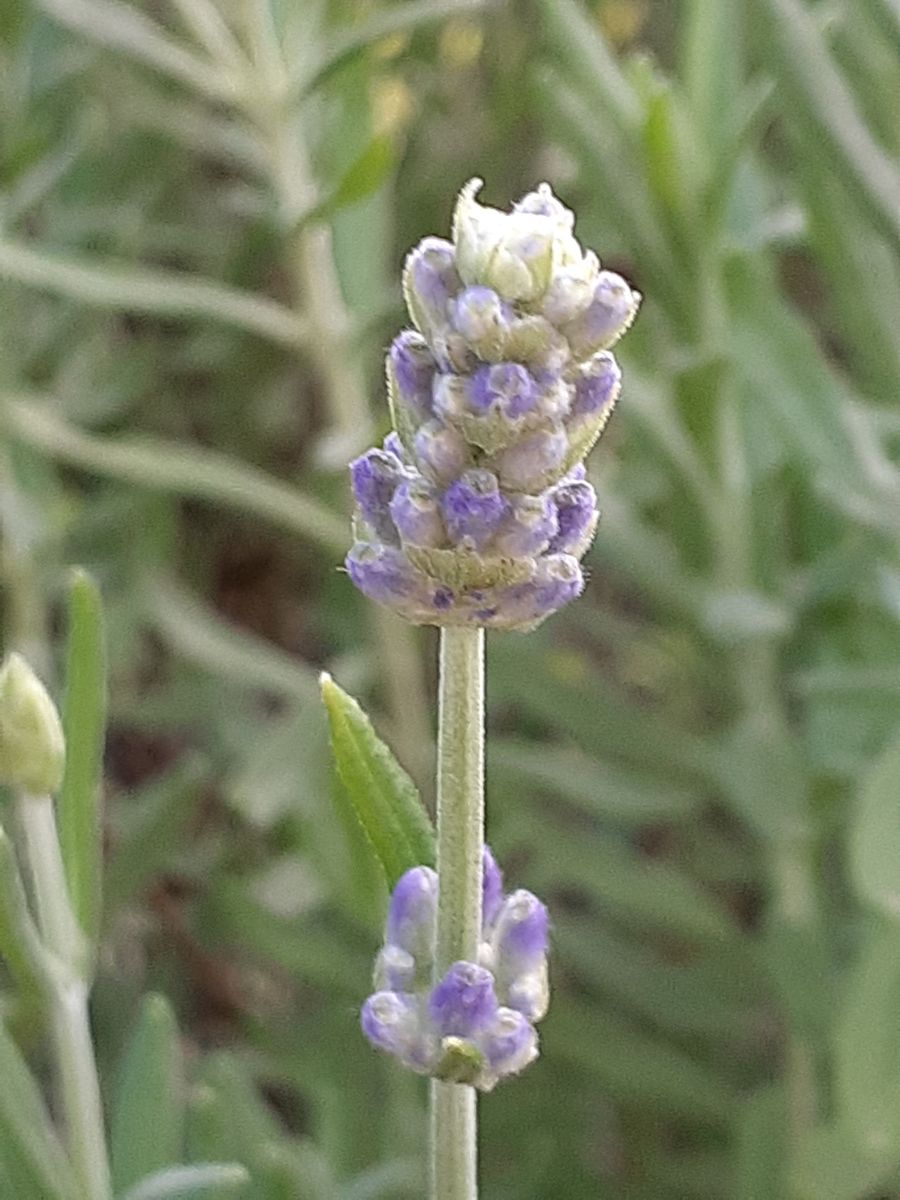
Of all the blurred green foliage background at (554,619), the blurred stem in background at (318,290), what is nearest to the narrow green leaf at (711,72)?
the blurred green foliage background at (554,619)

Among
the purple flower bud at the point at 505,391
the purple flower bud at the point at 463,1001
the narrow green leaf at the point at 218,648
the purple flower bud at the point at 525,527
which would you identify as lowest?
the purple flower bud at the point at 463,1001

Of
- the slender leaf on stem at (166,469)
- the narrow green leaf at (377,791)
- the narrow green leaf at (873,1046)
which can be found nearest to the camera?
the narrow green leaf at (377,791)

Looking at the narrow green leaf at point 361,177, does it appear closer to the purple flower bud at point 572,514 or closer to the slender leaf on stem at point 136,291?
the slender leaf on stem at point 136,291

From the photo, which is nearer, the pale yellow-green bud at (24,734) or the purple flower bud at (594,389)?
the purple flower bud at (594,389)

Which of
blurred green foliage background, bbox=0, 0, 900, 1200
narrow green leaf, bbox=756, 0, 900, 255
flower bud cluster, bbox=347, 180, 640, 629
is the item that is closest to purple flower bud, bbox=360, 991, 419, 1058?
flower bud cluster, bbox=347, 180, 640, 629

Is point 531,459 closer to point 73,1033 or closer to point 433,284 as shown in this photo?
point 433,284

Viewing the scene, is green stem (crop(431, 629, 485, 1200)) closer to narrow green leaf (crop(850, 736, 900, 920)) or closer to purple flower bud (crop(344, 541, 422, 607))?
purple flower bud (crop(344, 541, 422, 607))

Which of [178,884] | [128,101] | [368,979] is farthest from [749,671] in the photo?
[128,101]

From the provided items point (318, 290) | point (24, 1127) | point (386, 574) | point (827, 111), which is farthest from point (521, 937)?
point (318, 290)
